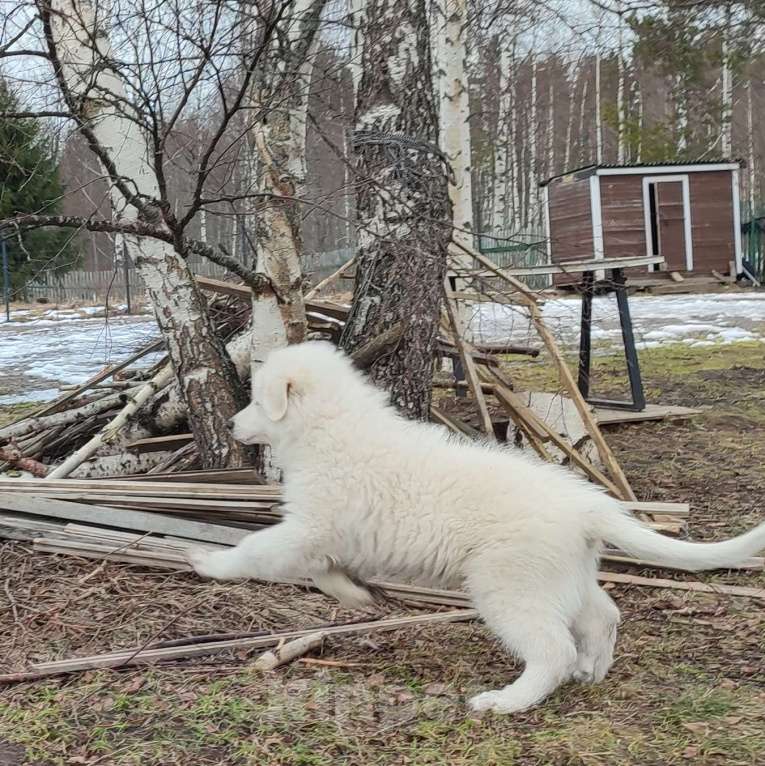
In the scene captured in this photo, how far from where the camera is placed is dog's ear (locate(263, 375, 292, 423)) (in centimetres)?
410

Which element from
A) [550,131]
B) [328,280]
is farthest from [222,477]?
[550,131]

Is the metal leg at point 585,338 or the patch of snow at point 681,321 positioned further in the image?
the patch of snow at point 681,321

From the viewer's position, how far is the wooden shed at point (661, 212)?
28.3 m

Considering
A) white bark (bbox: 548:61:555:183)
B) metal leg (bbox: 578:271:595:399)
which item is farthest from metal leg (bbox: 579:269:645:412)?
white bark (bbox: 548:61:555:183)

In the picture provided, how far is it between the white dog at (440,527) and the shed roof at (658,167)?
1010 inches

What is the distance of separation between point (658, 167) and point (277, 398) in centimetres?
2753

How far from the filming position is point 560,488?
3.66 m

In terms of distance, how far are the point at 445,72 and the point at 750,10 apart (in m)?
4.99

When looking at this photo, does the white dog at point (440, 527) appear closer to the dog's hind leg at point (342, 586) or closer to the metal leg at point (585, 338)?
the dog's hind leg at point (342, 586)

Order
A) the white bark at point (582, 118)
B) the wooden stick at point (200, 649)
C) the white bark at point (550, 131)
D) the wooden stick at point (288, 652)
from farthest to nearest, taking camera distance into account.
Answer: the white bark at point (582, 118) → the white bark at point (550, 131) → the wooden stick at point (288, 652) → the wooden stick at point (200, 649)

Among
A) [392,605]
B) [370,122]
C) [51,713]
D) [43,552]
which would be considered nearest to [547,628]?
[392,605]

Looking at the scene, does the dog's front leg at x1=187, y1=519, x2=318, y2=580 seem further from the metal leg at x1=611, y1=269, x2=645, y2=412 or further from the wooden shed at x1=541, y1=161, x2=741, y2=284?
the wooden shed at x1=541, y1=161, x2=741, y2=284

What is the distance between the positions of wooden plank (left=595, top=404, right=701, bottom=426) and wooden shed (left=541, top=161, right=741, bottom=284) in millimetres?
19198

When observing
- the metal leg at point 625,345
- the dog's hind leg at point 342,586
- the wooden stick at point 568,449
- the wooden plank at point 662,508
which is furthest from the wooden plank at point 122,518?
the metal leg at point 625,345
